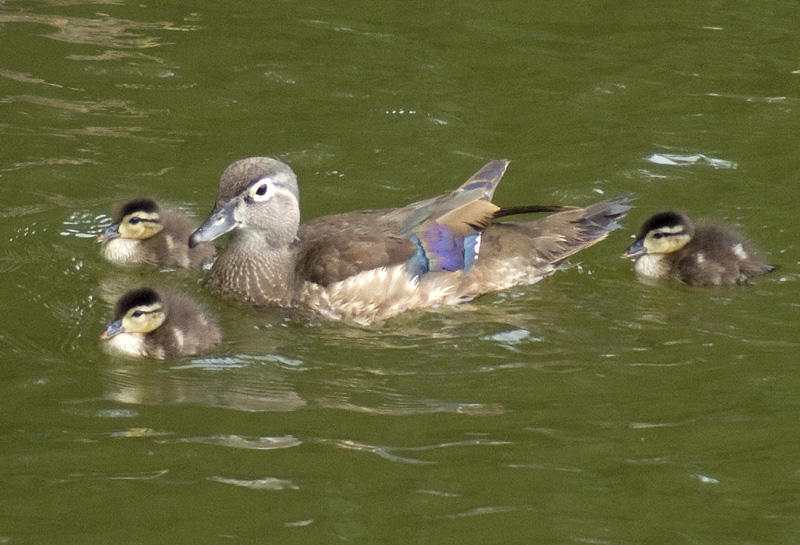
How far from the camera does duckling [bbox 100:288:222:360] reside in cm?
643

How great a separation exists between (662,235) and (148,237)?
3.15 m

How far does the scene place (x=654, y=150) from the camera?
9.14 meters

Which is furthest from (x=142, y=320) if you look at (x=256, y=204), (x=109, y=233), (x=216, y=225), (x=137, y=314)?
(x=109, y=233)

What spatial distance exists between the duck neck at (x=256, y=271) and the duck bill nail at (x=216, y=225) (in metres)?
0.24

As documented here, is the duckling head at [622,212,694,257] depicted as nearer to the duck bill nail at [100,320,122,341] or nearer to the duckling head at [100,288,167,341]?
the duckling head at [100,288,167,341]

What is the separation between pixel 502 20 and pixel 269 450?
22.3ft

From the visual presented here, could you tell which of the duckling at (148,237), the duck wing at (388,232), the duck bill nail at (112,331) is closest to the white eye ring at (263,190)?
the duck wing at (388,232)

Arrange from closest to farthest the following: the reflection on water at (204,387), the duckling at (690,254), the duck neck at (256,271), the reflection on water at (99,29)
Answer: the reflection on water at (204,387), the duck neck at (256,271), the duckling at (690,254), the reflection on water at (99,29)

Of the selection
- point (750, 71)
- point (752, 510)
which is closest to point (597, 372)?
point (752, 510)

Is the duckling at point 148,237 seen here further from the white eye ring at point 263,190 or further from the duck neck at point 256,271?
the white eye ring at point 263,190

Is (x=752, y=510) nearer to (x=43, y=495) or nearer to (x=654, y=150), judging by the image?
(x=43, y=495)

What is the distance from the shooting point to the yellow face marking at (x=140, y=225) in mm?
Result: 7711

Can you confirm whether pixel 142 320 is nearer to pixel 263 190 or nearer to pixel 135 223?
pixel 263 190

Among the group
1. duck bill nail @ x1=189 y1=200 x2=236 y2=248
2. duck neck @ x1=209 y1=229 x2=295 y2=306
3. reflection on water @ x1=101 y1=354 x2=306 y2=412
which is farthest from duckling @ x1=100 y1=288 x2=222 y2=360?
duck neck @ x1=209 y1=229 x2=295 y2=306
